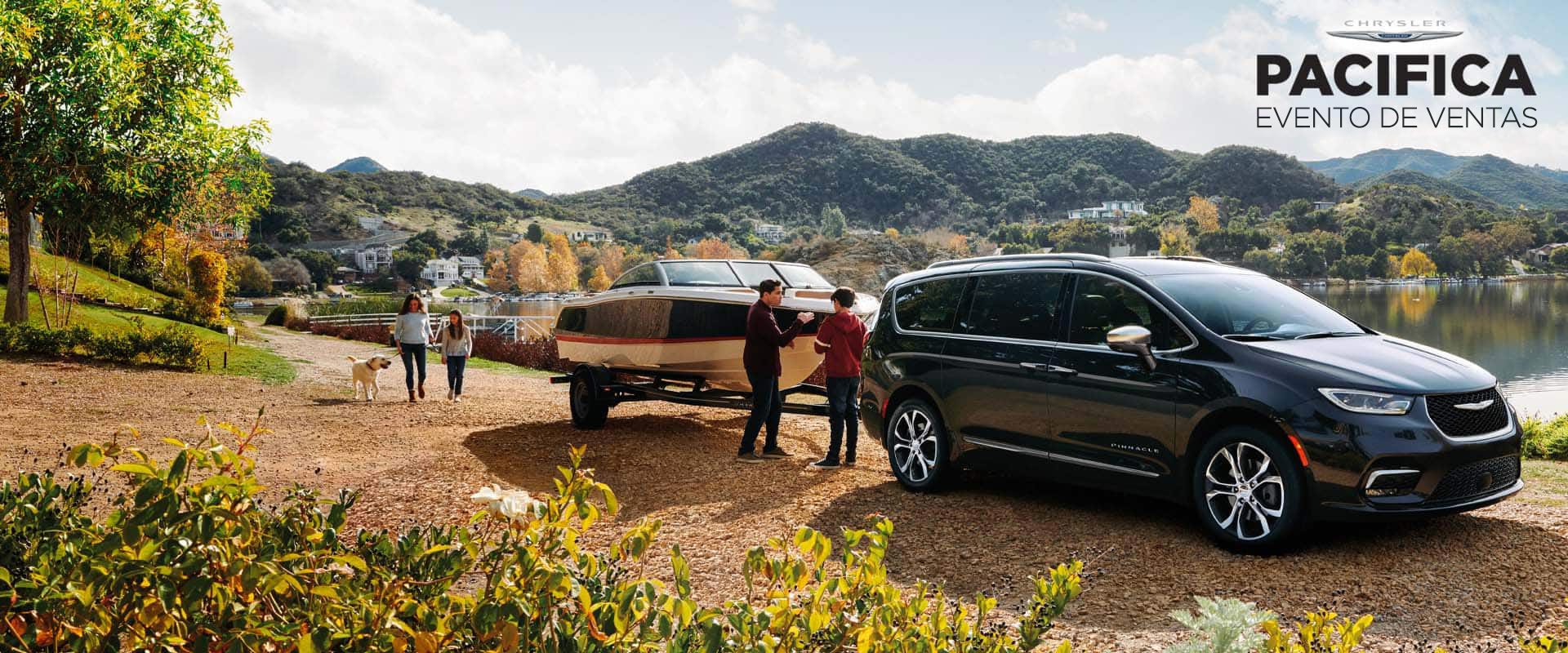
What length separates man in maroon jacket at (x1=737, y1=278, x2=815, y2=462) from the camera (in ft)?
31.4

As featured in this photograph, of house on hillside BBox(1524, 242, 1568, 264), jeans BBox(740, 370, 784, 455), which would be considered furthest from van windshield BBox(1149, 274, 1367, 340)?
house on hillside BBox(1524, 242, 1568, 264)

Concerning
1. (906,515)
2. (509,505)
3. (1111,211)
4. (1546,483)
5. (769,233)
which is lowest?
(1546,483)

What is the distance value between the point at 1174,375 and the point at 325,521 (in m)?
4.91

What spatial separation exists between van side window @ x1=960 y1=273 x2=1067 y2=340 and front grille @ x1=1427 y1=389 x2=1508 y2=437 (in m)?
2.30

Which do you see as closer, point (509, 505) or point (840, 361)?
point (509, 505)

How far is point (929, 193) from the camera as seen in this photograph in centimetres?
16950

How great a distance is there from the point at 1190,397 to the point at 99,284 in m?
39.3

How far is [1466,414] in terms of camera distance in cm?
577

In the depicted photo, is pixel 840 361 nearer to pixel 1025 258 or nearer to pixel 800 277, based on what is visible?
pixel 1025 258

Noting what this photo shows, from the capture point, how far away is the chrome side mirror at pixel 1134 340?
6.32 meters

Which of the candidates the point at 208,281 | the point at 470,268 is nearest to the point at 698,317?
the point at 208,281

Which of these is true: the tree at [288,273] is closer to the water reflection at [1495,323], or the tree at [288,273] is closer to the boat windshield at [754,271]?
the water reflection at [1495,323]

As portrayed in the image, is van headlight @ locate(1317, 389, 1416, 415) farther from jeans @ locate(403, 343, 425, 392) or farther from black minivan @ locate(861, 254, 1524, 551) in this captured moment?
jeans @ locate(403, 343, 425, 392)

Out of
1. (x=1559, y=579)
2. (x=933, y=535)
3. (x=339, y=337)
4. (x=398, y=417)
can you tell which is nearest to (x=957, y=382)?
(x=933, y=535)
